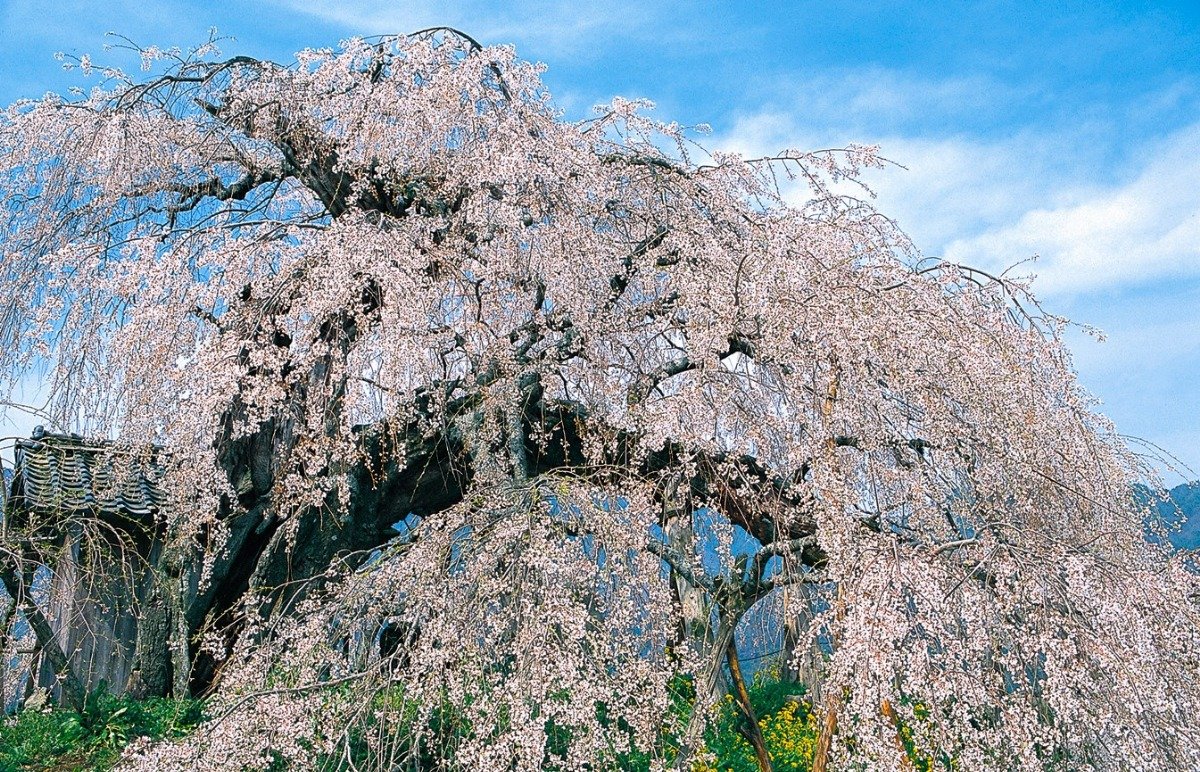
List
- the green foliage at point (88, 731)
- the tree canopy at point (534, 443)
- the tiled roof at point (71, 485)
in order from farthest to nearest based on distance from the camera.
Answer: the tiled roof at point (71, 485) → the green foliage at point (88, 731) → the tree canopy at point (534, 443)

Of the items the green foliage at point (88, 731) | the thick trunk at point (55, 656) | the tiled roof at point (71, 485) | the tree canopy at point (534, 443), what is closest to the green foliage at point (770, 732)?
the tree canopy at point (534, 443)

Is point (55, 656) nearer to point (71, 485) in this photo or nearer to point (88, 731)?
point (88, 731)

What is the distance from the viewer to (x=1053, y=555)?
3.62m

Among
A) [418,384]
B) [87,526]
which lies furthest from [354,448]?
[87,526]

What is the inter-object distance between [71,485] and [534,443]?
337 centimetres

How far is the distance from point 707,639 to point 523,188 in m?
2.99

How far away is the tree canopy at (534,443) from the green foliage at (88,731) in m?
0.36

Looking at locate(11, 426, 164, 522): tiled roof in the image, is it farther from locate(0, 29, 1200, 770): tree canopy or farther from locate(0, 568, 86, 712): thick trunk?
locate(0, 568, 86, 712): thick trunk

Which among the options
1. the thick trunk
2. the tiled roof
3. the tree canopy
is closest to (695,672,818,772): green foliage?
the tree canopy

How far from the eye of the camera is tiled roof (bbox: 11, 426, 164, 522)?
6.30m

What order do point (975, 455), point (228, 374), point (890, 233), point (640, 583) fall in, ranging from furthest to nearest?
point (890, 233)
point (228, 374)
point (975, 455)
point (640, 583)

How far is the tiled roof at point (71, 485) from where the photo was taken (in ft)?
20.7

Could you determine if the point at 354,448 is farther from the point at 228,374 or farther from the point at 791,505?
the point at 791,505

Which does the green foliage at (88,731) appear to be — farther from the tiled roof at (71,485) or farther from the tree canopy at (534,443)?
the tiled roof at (71,485)
